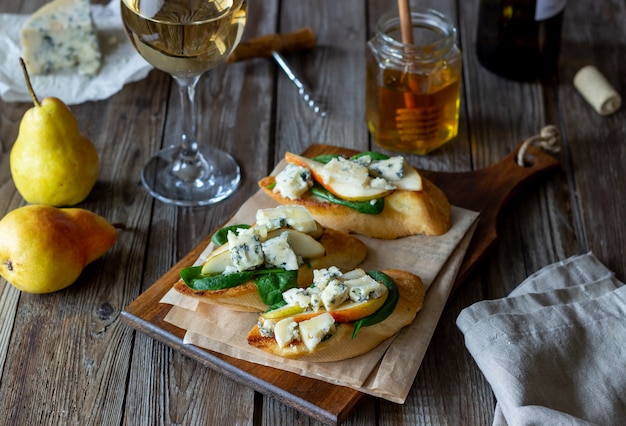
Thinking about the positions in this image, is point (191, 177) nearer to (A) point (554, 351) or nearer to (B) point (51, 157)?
(B) point (51, 157)

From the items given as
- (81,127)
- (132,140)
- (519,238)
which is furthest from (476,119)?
(81,127)

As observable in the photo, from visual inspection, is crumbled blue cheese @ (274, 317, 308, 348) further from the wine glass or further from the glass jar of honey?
the glass jar of honey

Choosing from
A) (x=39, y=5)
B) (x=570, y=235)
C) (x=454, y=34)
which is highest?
(x=454, y=34)

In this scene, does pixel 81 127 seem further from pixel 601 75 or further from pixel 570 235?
pixel 601 75

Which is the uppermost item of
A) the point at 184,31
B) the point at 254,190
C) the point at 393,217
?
the point at 184,31

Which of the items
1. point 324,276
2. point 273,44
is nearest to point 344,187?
point 324,276

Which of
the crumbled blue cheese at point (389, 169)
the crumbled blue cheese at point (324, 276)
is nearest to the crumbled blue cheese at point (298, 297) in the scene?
the crumbled blue cheese at point (324, 276)
